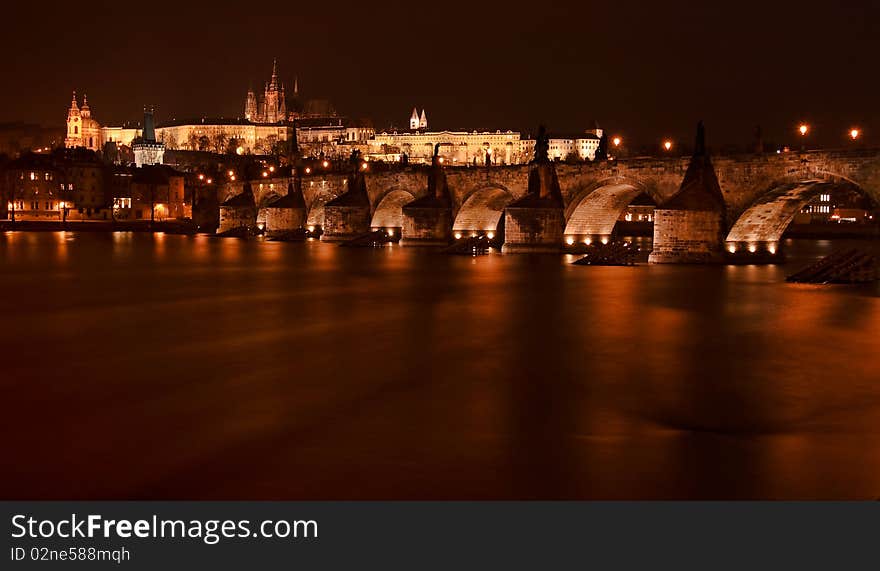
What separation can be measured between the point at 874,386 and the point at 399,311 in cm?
973

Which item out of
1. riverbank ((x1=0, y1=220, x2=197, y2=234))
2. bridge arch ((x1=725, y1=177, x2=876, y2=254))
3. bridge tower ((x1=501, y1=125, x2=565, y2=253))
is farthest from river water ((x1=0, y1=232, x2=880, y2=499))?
riverbank ((x1=0, y1=220, x2=197, y2=234))

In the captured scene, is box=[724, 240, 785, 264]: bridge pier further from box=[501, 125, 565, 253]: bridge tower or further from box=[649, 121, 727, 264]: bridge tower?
box=[501, 125, 565, 253]: bridge tower

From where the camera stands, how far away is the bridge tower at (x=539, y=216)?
37781 mm

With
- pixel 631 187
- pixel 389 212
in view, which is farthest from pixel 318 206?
pixel 631 187

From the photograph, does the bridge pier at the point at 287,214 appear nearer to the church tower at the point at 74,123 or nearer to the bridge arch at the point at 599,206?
the bridge arch at the point at 599,206

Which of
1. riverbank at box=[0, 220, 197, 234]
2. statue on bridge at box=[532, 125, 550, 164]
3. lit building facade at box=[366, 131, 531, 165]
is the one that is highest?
lit building facade at box=[366, 131, 531, 165]

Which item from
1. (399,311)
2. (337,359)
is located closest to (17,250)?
(399,311)

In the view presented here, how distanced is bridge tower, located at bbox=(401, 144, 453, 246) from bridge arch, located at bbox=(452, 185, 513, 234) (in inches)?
34.8

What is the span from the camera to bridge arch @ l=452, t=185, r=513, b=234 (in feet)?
147

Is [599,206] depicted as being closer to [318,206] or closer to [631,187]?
[631,187]

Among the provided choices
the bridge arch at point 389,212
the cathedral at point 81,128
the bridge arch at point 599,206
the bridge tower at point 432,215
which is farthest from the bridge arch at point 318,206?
the cathedral at point 81,128

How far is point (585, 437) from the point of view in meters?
8.37

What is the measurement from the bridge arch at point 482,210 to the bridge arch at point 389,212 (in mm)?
5675

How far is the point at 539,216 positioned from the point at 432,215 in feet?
28.8
